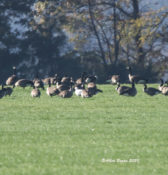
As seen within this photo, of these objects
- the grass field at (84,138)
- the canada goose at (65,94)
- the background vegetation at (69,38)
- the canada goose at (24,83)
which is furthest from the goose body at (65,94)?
the background vegetation at (69,38)

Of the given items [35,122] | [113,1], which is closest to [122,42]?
[113,1]

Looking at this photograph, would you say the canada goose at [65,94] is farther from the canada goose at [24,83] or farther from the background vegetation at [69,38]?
the background vegetation at [69,38]

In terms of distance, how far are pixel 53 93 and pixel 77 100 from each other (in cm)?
191

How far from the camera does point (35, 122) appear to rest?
66.7 feet

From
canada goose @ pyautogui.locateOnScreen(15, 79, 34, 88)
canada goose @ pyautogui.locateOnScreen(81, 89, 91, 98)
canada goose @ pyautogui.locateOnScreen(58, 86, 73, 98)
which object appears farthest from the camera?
canada goose @ pyautogui.locateOnScreen(15, 79, 34, 88)

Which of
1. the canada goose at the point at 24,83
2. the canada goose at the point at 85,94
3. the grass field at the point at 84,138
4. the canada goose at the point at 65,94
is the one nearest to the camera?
the grass field at the point at 84,138

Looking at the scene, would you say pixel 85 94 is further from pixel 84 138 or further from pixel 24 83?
pixel 84 138

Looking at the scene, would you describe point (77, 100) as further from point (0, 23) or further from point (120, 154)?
point (0, 23)

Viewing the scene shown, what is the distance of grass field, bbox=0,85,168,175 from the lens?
12195mm

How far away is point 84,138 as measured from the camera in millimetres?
16156

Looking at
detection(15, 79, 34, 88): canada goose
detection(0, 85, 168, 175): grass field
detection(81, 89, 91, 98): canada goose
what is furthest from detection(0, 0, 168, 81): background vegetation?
detection(0, 85, 168, 175): grass field

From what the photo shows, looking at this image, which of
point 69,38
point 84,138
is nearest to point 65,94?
point 84,138

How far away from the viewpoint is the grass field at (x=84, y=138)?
12.2m

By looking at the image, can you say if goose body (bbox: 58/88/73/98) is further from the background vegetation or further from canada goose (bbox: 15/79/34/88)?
the background vegetation
